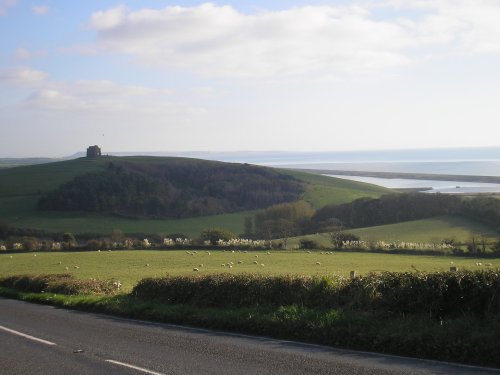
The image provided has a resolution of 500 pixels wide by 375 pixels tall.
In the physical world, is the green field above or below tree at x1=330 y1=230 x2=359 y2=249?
above

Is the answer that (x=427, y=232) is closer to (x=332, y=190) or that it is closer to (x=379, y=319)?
(x=332, y=190)

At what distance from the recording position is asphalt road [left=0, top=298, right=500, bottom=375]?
9203 mm

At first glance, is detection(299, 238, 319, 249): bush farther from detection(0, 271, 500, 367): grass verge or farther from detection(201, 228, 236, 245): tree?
detection(0, 271, 500, 367): grass verge

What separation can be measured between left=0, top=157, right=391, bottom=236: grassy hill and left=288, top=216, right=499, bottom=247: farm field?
32.7m

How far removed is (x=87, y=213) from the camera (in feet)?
409

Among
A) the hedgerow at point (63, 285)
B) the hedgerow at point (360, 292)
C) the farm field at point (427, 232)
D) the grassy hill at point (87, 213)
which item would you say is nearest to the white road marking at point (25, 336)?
the hedgerow at point (360, 292)

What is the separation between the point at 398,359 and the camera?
955cm

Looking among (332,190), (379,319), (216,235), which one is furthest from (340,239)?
(332,190)

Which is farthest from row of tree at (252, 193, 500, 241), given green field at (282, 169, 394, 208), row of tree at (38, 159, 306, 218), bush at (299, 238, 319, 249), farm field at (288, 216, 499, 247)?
row of tree at (38, 159, 306, 218)

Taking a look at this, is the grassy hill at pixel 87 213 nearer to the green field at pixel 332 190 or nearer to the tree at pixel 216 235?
the green field at pixel 332 190

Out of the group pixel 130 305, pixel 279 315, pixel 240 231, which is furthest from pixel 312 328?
pixel 240 231

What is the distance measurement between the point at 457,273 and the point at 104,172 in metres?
144

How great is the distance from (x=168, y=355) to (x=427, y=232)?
73013mm

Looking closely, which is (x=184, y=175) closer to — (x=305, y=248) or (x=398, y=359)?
(x=305, y=248)
